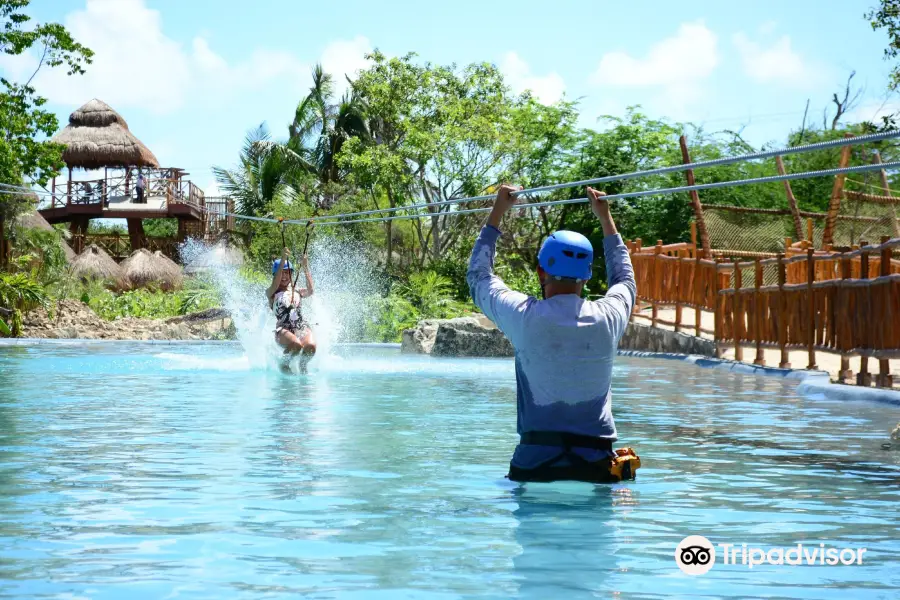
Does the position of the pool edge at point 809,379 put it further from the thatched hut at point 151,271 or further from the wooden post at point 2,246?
the thatched hut at point 151,271

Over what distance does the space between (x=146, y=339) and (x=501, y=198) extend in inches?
995

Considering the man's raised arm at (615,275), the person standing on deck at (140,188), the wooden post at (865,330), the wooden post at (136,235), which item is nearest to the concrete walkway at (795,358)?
the wooden post at (865,330)

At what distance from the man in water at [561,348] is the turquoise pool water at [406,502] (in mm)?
249

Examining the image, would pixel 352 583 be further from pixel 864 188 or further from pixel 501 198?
pixel 864 188

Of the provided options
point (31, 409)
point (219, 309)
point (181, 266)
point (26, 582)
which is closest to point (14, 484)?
point (26, 582)

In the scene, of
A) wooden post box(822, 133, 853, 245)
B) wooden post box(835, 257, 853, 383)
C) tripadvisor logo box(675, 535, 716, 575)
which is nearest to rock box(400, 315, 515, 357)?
wooden post box(822, 133, 853, 245)

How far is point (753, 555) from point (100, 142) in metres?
49.1

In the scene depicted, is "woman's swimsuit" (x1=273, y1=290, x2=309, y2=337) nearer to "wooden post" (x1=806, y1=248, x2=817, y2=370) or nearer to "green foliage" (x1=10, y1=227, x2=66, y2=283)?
"wooden post" (x1=806, y1=248, x2=817, y2=370)

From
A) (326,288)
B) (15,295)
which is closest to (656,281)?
(326,288)

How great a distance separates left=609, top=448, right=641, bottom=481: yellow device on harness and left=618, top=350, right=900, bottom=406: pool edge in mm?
6486

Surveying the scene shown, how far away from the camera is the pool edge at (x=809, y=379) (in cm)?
1222

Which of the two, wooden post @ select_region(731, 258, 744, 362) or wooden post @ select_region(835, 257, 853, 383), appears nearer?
wooden post @ select_region(835, 257, 853, 383)

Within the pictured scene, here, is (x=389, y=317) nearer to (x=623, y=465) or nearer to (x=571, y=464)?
(x=623, y=465)

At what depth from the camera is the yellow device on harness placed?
619cm
